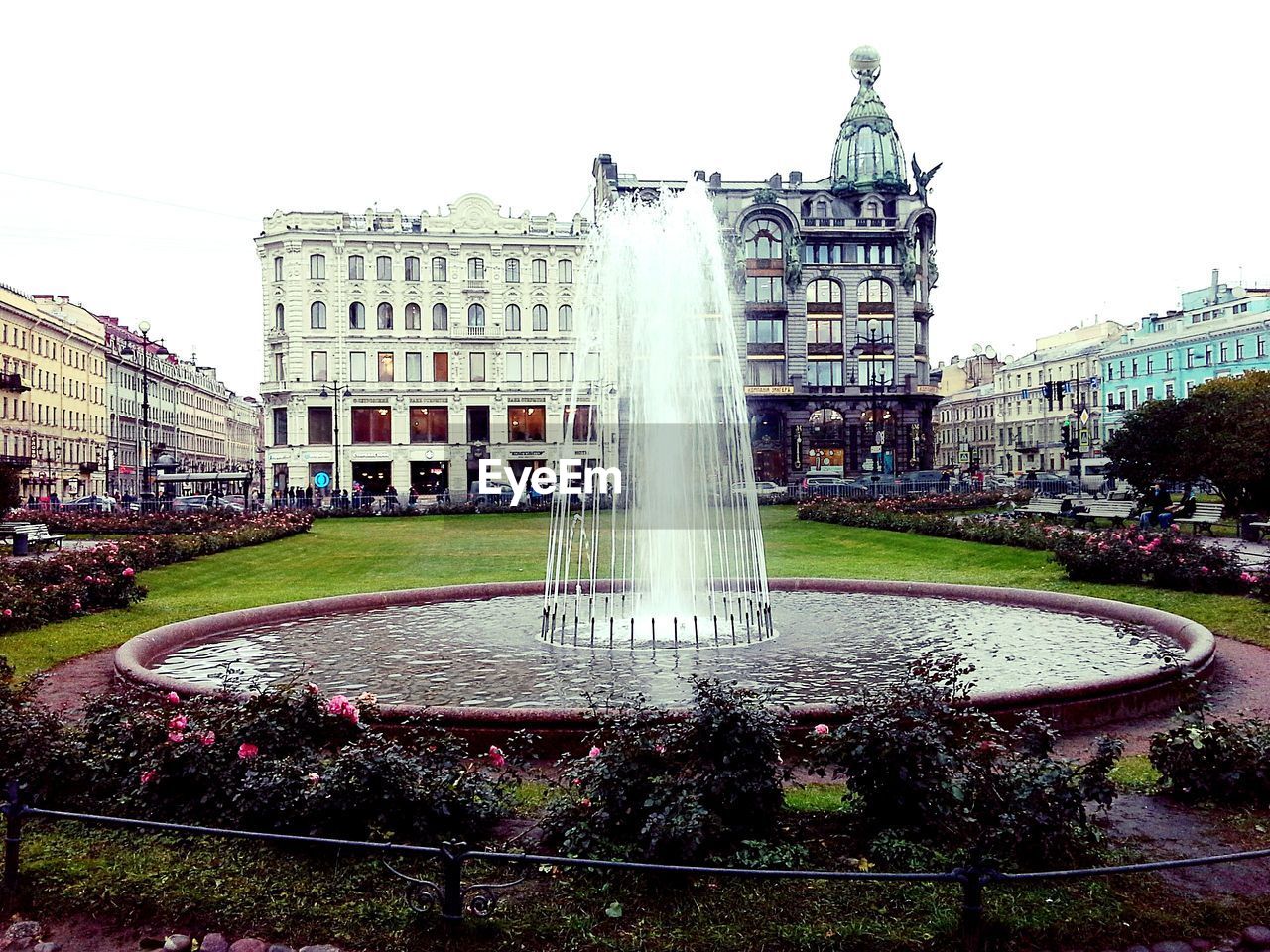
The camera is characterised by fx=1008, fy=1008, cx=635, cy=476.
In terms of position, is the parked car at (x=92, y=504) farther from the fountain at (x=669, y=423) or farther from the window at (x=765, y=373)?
the fountain at (x=669, y=423)

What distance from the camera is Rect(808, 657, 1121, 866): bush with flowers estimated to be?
616cm

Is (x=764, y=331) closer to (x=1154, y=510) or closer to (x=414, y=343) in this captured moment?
(x=414, y=343)

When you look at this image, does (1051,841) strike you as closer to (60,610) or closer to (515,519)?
(60,610)

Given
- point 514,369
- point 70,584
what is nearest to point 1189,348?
point 514,369

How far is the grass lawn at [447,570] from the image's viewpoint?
54.7 feet

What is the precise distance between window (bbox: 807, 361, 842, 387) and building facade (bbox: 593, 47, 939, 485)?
0.08m

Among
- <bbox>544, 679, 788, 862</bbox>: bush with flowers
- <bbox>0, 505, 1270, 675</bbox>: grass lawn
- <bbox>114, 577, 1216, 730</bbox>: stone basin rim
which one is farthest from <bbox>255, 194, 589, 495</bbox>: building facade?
<bbox>544, 679, 788, 862</bbox>: bush with flowers

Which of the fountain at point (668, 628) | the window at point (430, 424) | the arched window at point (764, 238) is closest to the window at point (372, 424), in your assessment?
the window at point (430, 424)

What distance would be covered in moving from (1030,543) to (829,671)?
58.5 feet

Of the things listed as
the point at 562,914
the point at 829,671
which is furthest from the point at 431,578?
→ the point at 562,914

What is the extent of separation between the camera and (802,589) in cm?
2100

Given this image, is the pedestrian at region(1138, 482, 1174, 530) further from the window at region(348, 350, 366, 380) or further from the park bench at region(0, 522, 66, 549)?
the window at region(348, 350, 366, 380)

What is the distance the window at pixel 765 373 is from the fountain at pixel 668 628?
5631cm

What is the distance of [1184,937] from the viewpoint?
545 centimetres
